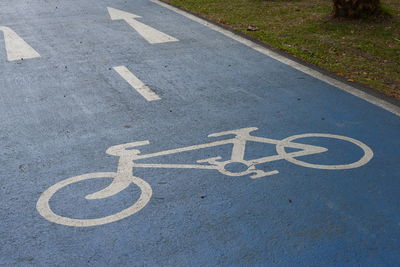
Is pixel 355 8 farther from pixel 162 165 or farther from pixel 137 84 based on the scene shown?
pixel 162 165

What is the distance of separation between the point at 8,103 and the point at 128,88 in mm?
1826

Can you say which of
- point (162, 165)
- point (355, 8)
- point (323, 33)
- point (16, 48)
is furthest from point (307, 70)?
point (16, 48)

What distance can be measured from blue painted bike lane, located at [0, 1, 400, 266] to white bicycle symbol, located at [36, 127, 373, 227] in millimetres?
19

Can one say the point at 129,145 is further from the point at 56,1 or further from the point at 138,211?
the point at 56,1

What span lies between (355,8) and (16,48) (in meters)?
7.72

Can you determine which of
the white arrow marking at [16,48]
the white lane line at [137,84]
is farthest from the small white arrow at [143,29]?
the white arrow marking at [16,48]

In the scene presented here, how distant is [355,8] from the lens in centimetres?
1205

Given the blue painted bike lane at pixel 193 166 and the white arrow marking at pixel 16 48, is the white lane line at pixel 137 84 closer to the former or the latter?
the blue painted bike lane at pixel 193 166

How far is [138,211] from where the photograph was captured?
4.79 meters

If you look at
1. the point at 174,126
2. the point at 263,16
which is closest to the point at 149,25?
the point at 263,16

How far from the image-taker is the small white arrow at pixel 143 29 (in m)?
11.1

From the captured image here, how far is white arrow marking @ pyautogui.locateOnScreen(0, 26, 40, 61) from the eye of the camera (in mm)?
9953

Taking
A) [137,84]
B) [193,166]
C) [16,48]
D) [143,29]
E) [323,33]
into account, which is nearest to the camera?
[193,166]

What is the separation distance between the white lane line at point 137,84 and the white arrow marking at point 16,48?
2.10 m
